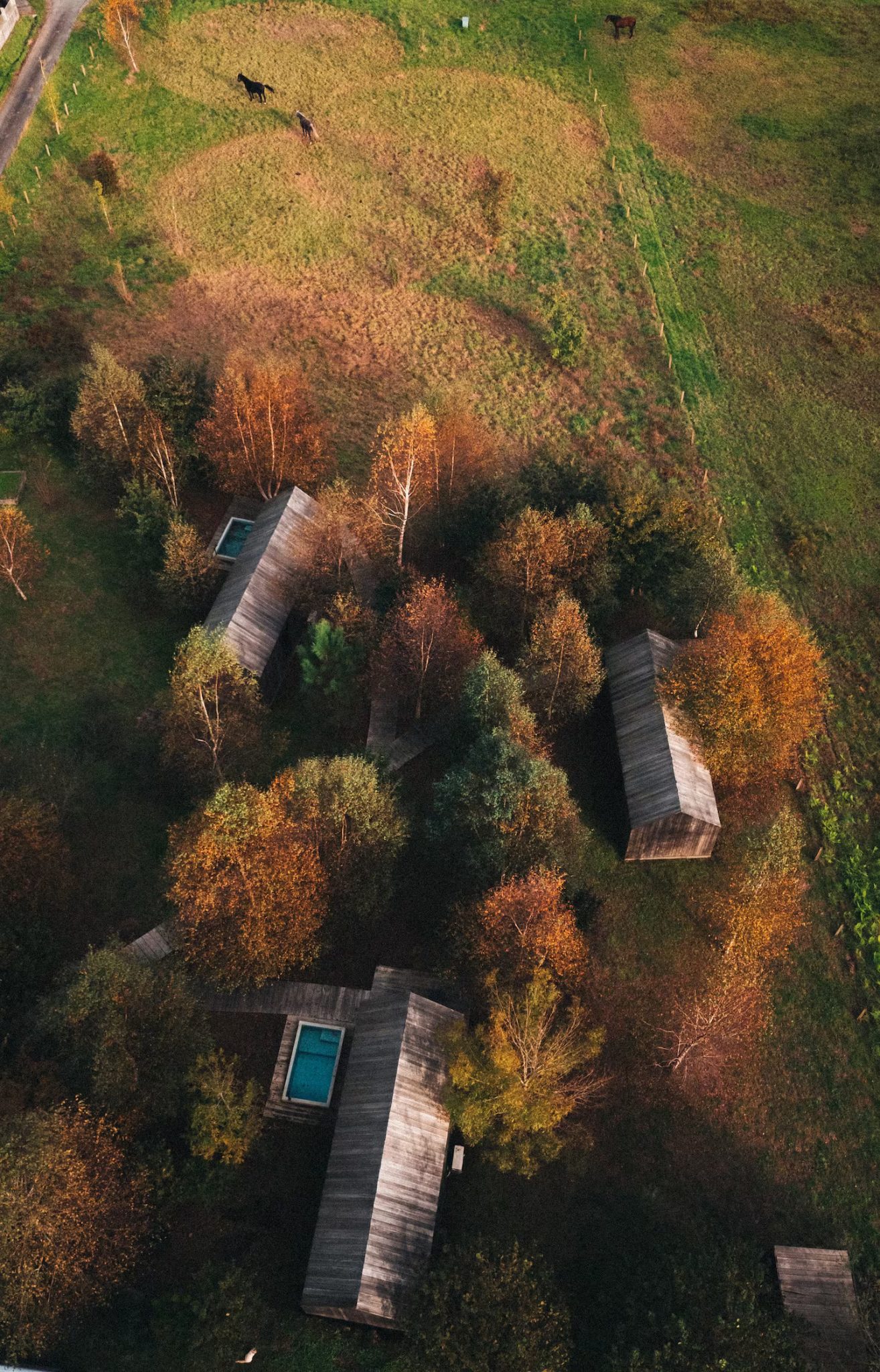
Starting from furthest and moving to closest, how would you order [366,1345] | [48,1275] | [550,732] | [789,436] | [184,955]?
1. [789,436]
2. [550,732]
3. [184,955]
4. [366,1345]
5. [48,1275]

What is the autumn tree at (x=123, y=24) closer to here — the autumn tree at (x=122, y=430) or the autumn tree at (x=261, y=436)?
the autumn tree at (x=122, y=430)

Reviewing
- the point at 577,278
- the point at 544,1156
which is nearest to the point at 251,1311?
the point at 544,1156

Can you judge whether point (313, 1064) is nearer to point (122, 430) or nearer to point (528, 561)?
point (528, 561)

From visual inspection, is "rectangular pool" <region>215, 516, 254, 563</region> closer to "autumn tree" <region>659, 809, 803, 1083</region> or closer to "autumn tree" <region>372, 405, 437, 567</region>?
"autumn tree" <region>372, 405, 437, 567</region>

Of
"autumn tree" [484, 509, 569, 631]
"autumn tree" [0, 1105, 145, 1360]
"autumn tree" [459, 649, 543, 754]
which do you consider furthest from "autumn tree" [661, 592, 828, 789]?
"autumn tree" [0, 1105, 145, 1360]

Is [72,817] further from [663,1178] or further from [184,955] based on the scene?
[663,1178]

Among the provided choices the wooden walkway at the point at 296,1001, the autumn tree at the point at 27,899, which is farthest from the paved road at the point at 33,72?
the wooden walkway at the point at 296,1001
